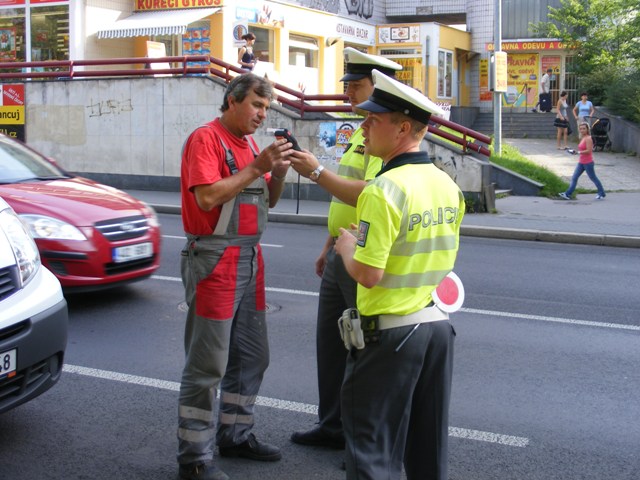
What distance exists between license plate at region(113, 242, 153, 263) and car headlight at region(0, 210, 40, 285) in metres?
3.10

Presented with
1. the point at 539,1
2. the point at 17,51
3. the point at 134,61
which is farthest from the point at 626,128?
the point at 17,51

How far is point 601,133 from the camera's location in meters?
25.9

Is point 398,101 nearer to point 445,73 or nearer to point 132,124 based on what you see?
point 132,124

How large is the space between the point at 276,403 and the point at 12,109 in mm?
17277

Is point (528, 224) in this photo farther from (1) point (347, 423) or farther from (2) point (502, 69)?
(1) point (347, 423)

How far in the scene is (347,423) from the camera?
323 cm

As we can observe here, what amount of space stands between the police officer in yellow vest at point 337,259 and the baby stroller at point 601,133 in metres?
22.8

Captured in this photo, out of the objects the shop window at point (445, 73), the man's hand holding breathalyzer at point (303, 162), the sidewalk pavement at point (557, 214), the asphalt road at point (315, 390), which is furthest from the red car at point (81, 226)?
the shop window at point (445, 73)

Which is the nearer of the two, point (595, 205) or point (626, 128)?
point (595, 205)

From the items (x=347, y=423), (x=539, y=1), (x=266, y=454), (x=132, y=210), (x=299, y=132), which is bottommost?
(x=266, y=454)

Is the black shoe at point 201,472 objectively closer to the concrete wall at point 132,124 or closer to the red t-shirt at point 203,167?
the red t-shirt at point 203,167

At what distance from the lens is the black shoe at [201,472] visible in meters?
4.11

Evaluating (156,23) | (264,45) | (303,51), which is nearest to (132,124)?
(156,23)

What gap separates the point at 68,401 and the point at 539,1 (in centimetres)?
3375
